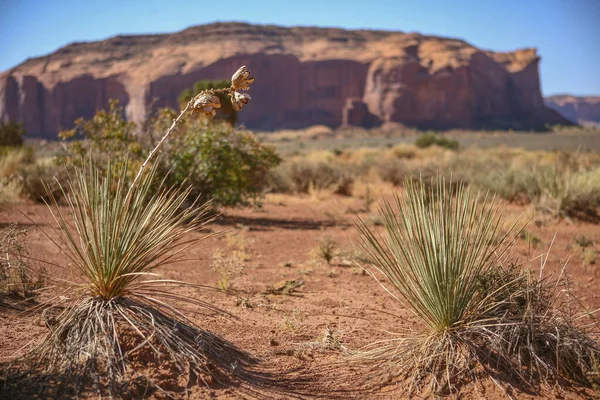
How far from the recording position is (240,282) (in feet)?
20.7

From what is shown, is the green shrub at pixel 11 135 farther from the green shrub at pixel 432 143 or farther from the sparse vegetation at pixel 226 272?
the green shrub at pixel 432 143

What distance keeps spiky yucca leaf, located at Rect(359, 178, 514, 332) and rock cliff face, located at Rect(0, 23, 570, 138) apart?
3001 inches

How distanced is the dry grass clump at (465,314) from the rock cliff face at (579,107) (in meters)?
200

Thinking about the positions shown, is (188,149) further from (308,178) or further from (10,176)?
(308,178)

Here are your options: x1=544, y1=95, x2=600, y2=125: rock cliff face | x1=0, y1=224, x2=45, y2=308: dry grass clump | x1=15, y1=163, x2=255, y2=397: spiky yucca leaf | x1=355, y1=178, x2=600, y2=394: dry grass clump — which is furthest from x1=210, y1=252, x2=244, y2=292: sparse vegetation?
x1=544, y1=95, x2=600, y2=125: rock cliff face

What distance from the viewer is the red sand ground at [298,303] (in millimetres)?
3521

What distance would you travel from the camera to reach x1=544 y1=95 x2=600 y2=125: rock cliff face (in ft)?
610

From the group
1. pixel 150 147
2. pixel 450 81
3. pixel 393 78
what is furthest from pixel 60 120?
pixel 150 147

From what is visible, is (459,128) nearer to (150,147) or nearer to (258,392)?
(150,147)

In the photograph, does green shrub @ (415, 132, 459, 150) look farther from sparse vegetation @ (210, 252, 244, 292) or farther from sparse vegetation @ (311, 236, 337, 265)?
sparse vegetation @ (210, 252, 244, 292)

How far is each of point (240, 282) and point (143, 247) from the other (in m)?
2.89

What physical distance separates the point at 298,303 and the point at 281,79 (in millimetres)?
84491

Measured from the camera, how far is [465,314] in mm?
3592

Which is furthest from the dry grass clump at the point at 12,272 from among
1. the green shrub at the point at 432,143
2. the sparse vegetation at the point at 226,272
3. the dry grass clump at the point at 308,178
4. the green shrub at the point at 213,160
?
the green shrub at the point at 432,143
